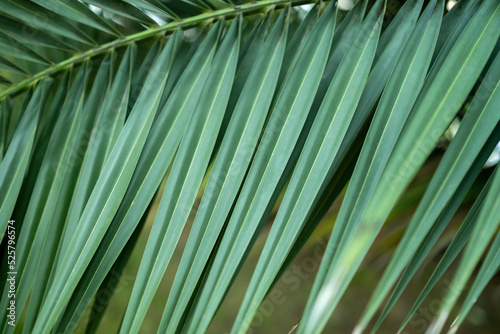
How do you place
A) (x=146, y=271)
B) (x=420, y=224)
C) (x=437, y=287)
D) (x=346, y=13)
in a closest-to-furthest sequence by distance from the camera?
(x=420, y=224)
(x=146, y=271)
(x=346, y=13)
(x=437, y=287)

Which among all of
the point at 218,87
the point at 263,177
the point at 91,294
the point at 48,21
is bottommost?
the point at 91,294

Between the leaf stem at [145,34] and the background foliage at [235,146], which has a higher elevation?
the leaf stem at [145,34]

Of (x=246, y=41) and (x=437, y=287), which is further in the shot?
(x=437, y=287)

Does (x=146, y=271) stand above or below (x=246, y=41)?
below

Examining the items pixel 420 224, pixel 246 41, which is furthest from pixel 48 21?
pixel 420 224

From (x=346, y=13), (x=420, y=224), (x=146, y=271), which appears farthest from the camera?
(x=346, y=13)

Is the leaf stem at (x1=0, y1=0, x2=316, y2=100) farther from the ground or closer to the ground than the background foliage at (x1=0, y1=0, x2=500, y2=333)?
farther from the ground

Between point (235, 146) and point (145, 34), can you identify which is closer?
point (235, 146)

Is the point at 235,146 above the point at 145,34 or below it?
below

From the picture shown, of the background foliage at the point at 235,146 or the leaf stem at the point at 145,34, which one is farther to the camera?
the leaf stem at the point at 145,34

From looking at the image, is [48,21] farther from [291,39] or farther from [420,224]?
[420,224]

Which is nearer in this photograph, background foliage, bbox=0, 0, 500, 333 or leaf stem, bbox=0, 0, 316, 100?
background foliage, bbox=0, 0, 500, 333
